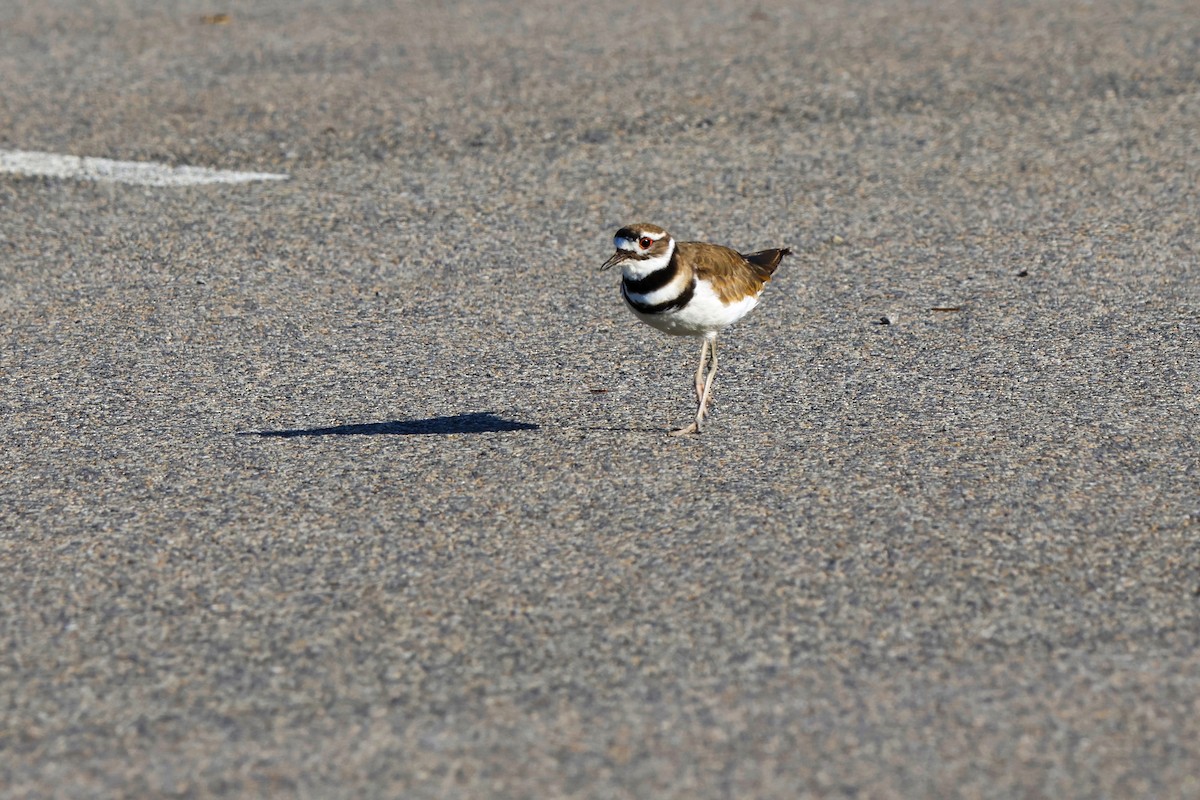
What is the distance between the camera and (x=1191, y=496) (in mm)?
5219

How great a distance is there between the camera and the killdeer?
18.9ft

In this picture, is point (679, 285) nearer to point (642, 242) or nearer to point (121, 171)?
point (642, 242)

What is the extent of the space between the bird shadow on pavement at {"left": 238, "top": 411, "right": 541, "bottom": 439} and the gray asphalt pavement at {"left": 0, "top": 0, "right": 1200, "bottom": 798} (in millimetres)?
21

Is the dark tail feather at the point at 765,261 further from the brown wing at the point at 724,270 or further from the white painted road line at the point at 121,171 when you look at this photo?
the white painted road line at the point at 121,171

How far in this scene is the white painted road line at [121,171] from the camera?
9.44 meters

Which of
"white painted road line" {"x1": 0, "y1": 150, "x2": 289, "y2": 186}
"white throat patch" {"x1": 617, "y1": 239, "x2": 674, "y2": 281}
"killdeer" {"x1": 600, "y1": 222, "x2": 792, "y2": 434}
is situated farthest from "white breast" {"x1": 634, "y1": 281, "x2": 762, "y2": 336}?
"white painted road line" {"x1": 0, "y1": 150, "x2": 289, "y2": 186}

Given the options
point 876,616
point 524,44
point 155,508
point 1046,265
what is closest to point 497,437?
point 155,508

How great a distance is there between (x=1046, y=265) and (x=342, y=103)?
16.9ft

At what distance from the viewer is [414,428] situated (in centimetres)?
614

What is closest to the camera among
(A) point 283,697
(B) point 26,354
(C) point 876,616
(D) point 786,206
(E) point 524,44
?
(A) point 283,697

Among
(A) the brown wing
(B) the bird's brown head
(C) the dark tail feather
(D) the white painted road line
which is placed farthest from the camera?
(D) the white painted road line

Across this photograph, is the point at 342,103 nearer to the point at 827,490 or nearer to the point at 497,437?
the point at 497,437

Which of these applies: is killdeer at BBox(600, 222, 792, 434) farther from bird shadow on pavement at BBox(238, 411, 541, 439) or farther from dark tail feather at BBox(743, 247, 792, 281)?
bird shadow on pavement at BBox(238, 411, 541, 439)

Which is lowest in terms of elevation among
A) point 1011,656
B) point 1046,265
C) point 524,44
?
point 1011,656
